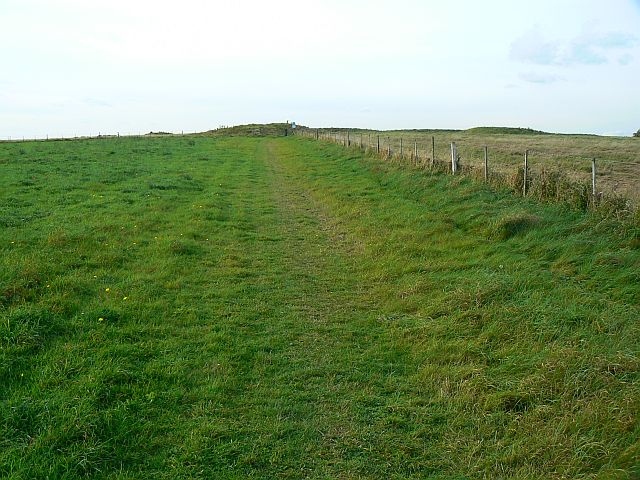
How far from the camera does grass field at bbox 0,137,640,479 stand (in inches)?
164

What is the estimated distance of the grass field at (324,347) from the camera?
4156mm

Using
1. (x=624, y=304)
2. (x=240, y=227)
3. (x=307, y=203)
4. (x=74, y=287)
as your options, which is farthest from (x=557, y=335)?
(x=307, y=203)

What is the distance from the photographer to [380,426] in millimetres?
4586

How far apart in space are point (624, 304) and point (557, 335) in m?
1.36

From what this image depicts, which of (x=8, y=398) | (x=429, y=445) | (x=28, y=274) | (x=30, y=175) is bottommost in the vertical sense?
(x=429, y=445)

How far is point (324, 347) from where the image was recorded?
609 cm

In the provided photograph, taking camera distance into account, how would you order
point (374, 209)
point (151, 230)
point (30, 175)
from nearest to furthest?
point (151, 230), point (374, 209), point (30, 175)

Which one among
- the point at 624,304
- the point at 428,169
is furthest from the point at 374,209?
the point at 624,304

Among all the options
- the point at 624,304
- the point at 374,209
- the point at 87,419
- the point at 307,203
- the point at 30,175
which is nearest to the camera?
the point at 87,419

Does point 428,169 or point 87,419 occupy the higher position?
point 428,169

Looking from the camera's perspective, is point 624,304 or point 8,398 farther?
point 624,304

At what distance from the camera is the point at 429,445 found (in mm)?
4375

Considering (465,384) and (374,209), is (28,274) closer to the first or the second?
(465,384)

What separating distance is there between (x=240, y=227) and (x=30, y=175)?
39.1 feet
